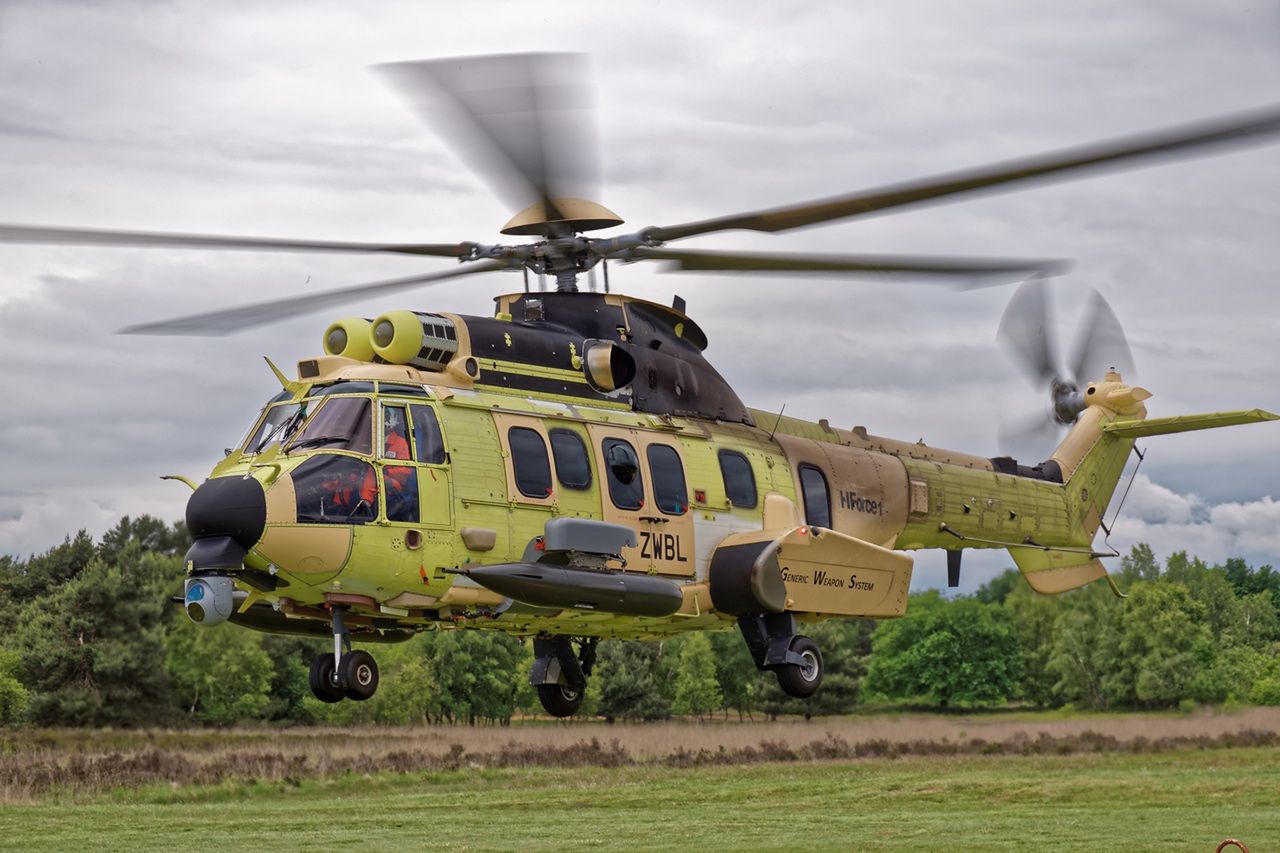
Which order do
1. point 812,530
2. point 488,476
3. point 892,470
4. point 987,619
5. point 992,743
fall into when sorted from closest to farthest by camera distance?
1. point 488,476
2. point 812,530
3. point 892,470
4. point 992,743
5. point 987,619

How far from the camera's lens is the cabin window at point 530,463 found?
15094 millimetres

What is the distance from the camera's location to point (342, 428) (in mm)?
14148

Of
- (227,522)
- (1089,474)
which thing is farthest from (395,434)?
(1089,474)

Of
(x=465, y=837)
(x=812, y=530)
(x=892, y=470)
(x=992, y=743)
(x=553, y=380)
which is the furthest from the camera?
(x=992, y=743)

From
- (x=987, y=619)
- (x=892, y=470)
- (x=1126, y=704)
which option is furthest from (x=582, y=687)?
(x=987, y=619)

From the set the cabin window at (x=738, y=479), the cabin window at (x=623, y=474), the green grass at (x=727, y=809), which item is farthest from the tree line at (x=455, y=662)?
the cabin window at (x=623, y=474)

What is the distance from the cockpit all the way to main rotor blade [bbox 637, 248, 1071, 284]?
362cm

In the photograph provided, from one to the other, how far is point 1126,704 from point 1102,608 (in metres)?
3.97

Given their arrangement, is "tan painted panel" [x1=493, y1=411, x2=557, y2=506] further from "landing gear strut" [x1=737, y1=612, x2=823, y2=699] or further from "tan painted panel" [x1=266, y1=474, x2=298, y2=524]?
"landing gear strut" [x1=737, y1=612, x2=823, y2=699]

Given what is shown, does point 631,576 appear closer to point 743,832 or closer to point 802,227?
point 802,227

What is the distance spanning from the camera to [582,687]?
60.3 ft

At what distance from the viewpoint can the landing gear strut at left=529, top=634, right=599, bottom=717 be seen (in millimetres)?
18234

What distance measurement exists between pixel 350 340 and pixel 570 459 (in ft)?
8.72

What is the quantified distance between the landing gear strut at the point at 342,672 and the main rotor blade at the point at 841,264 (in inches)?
216
